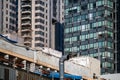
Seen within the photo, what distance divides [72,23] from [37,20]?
90.4 feet

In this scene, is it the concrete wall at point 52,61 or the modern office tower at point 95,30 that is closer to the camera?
the concrete wall at point 52,61

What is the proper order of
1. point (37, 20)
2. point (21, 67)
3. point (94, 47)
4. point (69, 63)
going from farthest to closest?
point (37, 20) < point (94, 47) < point (69, 63) < point (21, 67)

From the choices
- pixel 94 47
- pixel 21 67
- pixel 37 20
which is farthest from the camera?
pixel 37 20

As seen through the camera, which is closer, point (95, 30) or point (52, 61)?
point (52, 61)

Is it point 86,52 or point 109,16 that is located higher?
point 109,16

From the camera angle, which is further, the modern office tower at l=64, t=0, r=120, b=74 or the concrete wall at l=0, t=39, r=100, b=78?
the modern office tower at l=64, t=0, r=120, b=74

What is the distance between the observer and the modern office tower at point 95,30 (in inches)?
6373

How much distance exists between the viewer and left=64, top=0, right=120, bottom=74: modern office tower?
16188cm

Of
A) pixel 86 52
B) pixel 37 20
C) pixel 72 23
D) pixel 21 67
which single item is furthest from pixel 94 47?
pixel 21 67

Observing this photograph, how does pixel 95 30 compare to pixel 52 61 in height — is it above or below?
below

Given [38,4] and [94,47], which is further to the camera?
[38,4]

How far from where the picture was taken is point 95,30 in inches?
6476

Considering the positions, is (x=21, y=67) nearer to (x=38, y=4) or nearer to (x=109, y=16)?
(x=109, y=16)

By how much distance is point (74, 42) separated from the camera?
557 feet
